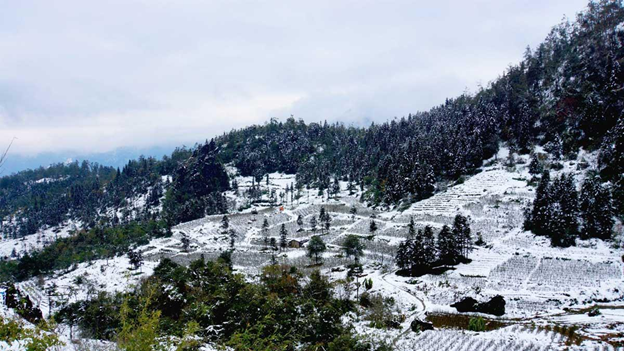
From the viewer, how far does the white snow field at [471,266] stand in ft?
84.1

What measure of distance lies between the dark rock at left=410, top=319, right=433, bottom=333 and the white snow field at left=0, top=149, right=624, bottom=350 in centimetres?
55

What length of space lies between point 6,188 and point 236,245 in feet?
638

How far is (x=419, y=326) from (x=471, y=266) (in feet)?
66.2

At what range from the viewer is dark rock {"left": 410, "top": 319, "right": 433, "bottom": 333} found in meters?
27.8

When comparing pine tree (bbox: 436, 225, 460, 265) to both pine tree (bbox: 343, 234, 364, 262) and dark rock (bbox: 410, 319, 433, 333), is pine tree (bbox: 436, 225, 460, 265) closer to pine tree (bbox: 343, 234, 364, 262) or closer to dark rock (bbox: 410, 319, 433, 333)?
pine tree (bbox: 343, 234, 364, 262)

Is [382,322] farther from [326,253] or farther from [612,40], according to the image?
[612,40]

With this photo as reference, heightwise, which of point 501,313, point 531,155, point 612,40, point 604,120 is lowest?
point 501,313

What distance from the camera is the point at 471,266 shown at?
4425cm

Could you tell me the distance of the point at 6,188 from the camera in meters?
193

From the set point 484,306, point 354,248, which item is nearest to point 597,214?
point 484,306

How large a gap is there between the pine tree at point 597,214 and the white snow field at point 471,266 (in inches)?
59.6

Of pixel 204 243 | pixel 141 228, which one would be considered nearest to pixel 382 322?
pixel 204 243

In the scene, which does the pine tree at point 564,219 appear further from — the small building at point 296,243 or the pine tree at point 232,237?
the pine tree at point 232,237

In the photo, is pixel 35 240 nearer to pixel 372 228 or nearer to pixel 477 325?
pixel 372 228
